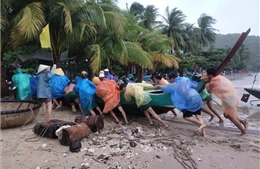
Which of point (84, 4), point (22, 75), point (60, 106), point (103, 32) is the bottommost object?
point (60, 106)

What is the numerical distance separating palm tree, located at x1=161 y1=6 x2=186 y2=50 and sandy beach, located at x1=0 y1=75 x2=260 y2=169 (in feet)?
78.4

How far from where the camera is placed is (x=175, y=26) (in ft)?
94.1

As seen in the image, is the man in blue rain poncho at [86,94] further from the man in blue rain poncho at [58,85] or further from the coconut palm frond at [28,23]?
the coconut palm frond at [28,23]

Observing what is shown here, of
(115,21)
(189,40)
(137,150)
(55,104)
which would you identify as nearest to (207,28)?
(189,40)

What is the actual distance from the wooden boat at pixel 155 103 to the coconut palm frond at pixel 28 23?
2.87 m

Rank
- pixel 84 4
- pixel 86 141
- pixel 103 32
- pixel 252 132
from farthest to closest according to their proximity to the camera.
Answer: pixel 103 32
pixel 84 4
pixel 252 132
pixel 86 141

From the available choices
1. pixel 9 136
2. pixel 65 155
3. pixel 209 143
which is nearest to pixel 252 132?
pixel 209 143

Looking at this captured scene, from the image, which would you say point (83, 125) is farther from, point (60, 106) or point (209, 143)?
point (60, 106)

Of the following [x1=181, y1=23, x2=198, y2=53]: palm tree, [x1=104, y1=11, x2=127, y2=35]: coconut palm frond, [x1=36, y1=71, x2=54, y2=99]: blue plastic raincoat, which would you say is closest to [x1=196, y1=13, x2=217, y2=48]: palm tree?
[x1=181, y1=23, x2=198, y2=53]: palm tree

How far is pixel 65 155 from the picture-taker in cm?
388

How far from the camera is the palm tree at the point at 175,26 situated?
28.5m

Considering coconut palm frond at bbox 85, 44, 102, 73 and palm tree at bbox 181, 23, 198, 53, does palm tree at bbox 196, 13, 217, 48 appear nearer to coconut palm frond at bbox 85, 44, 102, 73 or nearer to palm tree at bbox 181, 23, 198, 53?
palm tree at bbox 181, 23, 198, 53

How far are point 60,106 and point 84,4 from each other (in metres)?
3.72

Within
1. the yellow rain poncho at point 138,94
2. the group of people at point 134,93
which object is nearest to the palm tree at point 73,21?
the group of people at point 134,93
